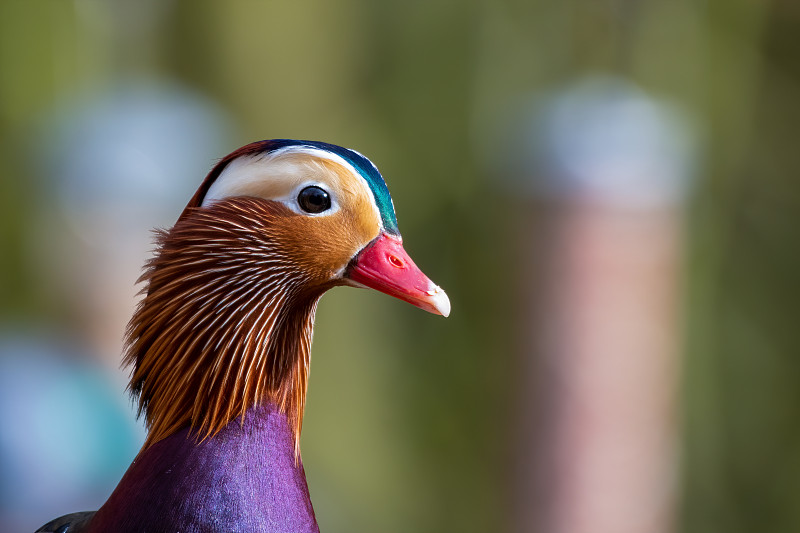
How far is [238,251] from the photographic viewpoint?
0.54 metres

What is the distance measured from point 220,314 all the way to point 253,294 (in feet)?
0.08

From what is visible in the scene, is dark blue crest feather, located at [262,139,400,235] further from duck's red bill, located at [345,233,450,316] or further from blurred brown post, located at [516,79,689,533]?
blurred brown post, located at [516,79,689,533]

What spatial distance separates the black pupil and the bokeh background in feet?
2.89

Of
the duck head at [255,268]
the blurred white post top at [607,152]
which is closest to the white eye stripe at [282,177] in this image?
the duck head at [255,268]

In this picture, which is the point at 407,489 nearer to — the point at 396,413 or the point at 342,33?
the point at 396,413

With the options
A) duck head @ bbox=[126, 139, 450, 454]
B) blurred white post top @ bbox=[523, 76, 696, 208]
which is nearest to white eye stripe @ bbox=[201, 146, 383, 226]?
duck head @ bbox=[126, 139, 450, 454]

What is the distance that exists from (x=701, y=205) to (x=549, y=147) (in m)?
0.71

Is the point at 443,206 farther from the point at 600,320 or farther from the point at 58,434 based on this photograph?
the point at 58,434

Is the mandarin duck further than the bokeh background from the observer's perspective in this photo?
No

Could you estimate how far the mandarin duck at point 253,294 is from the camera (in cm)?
53

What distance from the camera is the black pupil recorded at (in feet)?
1.76

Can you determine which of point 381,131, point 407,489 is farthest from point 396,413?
point 381,131

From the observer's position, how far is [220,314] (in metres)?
0.55

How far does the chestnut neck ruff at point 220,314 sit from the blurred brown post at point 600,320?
2.76 feet
